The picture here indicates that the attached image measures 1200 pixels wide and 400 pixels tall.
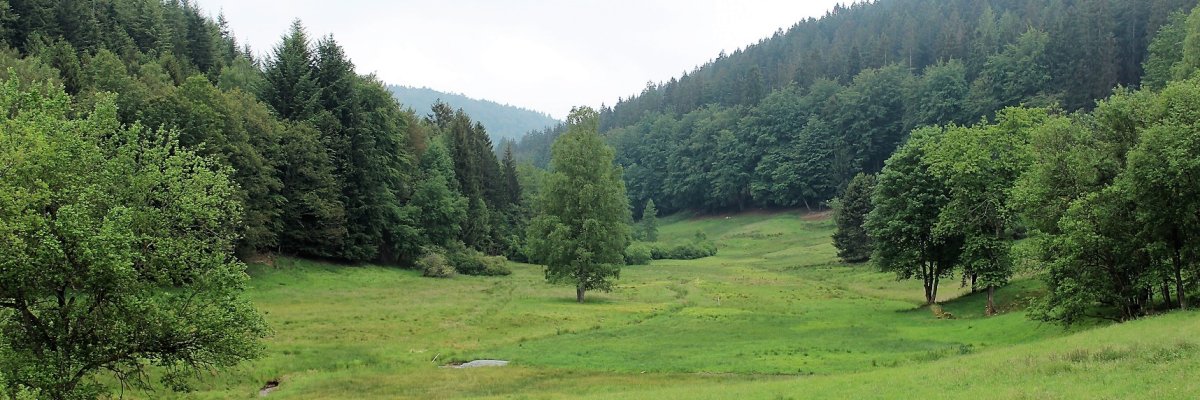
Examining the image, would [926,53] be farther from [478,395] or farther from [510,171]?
[478,395]

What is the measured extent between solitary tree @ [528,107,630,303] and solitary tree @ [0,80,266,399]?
35152 millimetres

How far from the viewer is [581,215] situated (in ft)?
189

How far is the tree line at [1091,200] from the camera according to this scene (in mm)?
27844

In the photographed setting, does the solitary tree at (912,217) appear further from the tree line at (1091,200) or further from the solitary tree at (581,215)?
the solitary tree at (581,215)

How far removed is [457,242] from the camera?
85938 millimetres

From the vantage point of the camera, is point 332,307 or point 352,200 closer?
point 332,307

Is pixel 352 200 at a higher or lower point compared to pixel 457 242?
higher

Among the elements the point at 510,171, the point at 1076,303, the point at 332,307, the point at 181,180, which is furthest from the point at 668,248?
the point at 181,180

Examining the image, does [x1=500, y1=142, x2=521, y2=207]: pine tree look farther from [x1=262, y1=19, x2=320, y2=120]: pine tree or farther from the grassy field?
the grassy field

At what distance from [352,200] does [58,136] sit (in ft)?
189

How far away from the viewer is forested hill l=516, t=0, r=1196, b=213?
122 m

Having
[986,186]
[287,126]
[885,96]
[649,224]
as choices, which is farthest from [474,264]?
[885,96]

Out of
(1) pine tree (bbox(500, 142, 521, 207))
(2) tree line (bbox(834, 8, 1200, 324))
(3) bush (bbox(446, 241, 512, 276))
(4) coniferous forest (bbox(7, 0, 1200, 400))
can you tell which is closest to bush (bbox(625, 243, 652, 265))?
(4) coniferous forest (bbox(7, 0, 1200, 400))

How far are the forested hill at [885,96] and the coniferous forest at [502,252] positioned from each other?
179 cm
